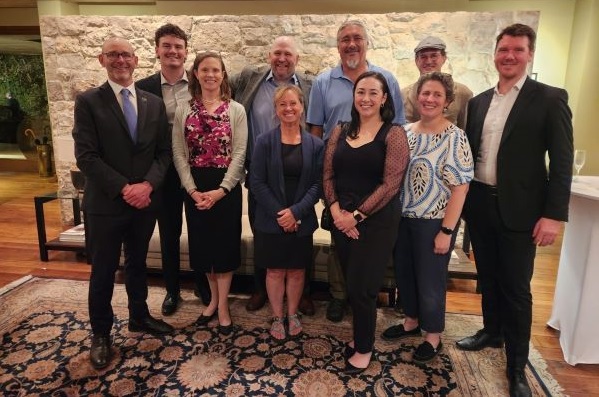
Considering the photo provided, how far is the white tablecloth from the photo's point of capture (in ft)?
7.09

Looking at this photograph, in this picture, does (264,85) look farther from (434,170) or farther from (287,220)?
(434,170)

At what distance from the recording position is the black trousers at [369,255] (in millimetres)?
1967

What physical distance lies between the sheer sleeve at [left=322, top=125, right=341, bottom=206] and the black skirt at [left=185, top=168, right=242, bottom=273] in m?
0.59

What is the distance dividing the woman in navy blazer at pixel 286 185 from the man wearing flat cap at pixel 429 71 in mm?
896

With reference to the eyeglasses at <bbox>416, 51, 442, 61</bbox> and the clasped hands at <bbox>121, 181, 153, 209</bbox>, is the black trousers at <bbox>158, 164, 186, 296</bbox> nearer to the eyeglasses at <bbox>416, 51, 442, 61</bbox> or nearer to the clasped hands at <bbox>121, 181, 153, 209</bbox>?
the clasped hands at <bbox>121, 181, 153, 209</bbox>

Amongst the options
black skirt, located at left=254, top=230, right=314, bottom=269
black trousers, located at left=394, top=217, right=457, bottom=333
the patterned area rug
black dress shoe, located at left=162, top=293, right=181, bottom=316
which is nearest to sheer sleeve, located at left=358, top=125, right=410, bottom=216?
black trousers, located at left=394, top=217, right=457, bottom=333

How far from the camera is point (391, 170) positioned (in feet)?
6.24

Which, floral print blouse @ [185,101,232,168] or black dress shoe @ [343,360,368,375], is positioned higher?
floral print blouse @ [185,101,232,168]

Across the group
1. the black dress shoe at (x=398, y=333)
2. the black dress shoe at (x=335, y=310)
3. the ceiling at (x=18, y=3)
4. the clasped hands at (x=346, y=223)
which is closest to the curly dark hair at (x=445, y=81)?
the clasped hands at (x=346, y=223)

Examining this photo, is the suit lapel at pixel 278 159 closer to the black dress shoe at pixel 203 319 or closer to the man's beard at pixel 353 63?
the man's beard at pixel 353 63

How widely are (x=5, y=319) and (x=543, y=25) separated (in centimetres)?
579

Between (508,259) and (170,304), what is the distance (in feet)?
6.90

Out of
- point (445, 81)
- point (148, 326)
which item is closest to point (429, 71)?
point (445, 81)

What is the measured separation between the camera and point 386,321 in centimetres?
272
